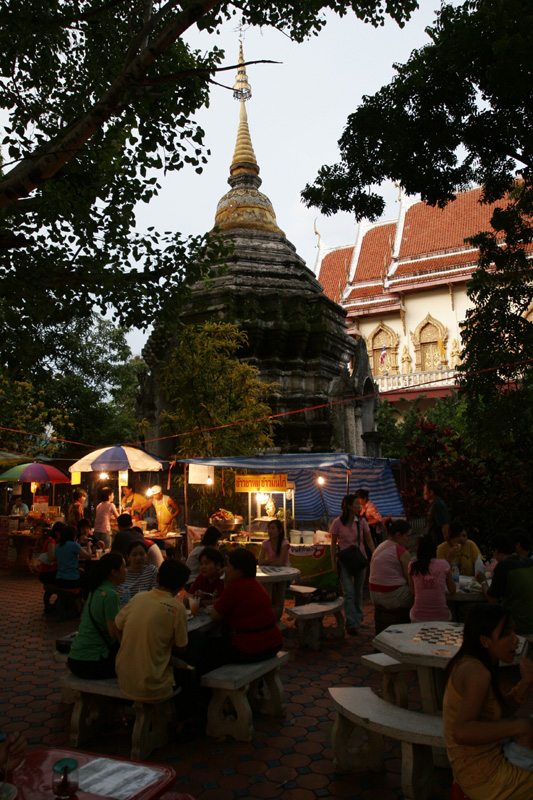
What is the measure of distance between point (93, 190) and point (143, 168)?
0.63 meters

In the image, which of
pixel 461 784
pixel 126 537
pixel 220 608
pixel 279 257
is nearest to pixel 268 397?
pixel 279 257

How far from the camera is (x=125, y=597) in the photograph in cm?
531

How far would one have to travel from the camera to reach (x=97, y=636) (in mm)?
4070

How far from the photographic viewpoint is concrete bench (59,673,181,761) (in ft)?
12.1

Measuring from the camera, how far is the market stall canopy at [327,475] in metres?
8.66

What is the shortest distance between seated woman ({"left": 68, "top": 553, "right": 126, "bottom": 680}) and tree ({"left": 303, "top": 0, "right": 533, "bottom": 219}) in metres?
7.07

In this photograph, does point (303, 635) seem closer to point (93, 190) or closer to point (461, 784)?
point (461, 784)

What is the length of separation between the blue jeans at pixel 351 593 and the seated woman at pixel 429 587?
1.69m

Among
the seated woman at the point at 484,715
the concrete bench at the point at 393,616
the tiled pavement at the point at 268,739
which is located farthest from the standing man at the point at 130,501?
the seated woman at the point at 484,715

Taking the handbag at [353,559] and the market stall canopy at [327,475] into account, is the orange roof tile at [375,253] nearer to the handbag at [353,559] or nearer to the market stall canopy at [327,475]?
the market stall canopy at [327,475]

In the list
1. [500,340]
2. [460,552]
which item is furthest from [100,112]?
[500,340]

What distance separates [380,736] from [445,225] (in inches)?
1210

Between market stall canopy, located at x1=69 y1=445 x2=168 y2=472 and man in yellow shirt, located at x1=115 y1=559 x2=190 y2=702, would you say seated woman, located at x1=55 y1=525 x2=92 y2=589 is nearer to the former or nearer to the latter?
market stall canopy, located at x1=69 y1=445 x2=168 y2=472

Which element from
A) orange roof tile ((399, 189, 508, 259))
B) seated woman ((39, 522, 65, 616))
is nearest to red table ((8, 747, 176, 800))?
seated woman ((39, 522, 65, 616))
